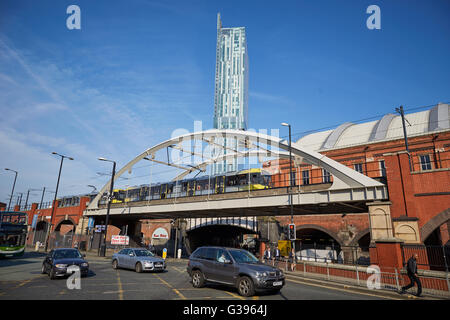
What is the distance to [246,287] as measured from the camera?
9.52 meters

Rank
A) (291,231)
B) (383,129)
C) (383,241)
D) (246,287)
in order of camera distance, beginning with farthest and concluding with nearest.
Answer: (383,129)
(291,231)
(383,241)
(246,287)

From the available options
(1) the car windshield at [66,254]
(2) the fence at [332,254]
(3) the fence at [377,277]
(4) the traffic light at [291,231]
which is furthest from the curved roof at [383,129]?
(1) the car windshield at [66,254]

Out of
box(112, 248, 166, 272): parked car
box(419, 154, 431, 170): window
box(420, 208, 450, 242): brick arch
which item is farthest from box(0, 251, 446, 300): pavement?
box(419, 154, 431, 170): window

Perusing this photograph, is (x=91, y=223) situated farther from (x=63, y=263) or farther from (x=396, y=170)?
(x=396, y=170)

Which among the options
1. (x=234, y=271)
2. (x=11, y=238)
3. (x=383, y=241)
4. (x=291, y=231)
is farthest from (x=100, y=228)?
(x=383, y=241)

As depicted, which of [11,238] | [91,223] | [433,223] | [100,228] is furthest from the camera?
[91,223]

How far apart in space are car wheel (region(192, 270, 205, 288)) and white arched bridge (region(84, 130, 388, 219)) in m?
11.2

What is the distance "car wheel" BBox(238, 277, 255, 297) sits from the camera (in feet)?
30.6

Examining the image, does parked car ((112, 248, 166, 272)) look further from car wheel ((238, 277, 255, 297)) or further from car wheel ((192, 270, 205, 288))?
car wheel ((238, 277, 255, 297))

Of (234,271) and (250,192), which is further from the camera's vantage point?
(250,192)

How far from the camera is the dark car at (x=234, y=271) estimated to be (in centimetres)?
938

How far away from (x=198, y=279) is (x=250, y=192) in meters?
13.0
